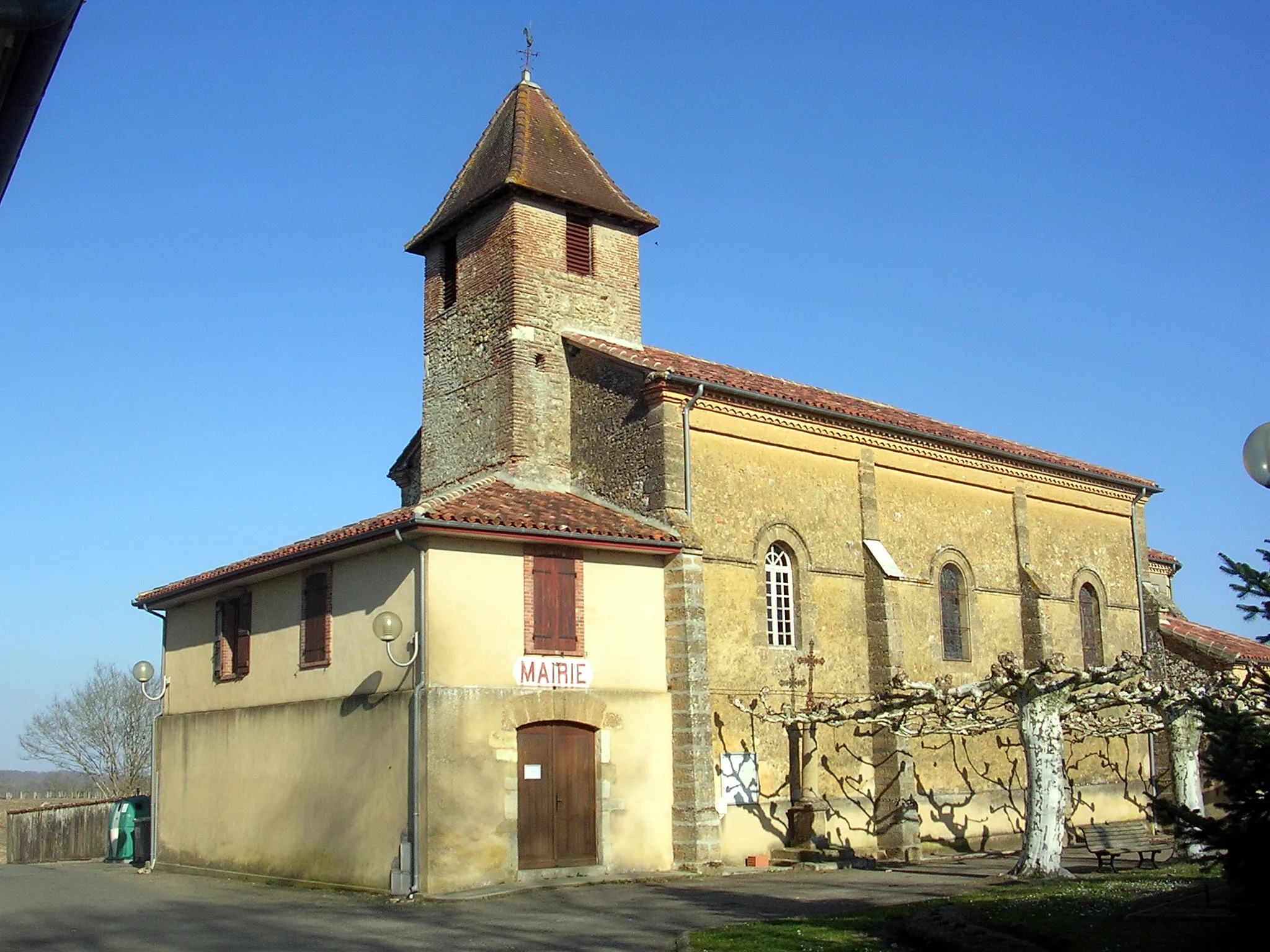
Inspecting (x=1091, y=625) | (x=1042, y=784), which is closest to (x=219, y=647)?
(x=1042, y=784)

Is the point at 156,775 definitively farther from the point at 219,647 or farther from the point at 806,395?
the point at 806,395

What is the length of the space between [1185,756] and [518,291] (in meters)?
13.8

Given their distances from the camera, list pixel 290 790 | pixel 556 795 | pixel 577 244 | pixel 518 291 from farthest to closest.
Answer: pixel 577 244, pixel 518 291, pixel 290 790, pixel 556 795

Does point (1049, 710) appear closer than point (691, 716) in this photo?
Yes

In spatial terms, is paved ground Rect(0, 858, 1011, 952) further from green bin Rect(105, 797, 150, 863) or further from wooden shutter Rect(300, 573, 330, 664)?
green bin Rect(105, 797, 150, 863)

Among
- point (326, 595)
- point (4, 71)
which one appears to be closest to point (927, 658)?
point (326, 595)

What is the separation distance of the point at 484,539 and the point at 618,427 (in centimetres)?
425

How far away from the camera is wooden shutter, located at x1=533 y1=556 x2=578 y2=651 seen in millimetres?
18688

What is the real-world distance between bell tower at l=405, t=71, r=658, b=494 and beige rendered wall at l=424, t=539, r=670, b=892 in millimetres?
3701

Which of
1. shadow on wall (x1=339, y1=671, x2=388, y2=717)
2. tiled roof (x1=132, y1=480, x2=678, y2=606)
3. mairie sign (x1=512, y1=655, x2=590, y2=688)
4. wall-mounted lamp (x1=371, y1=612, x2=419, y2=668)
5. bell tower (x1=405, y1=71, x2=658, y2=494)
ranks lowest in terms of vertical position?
shadow on wall (x1=339, y1=671, x2=388, y2=717)

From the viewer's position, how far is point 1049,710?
1764 cm

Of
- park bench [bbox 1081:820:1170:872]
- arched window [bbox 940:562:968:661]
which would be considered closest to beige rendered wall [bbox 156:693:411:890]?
park bench [bbox 1081:820:1170:872]

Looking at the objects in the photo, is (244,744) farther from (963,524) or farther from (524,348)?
(963,524)

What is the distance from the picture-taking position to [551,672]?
18.6m
